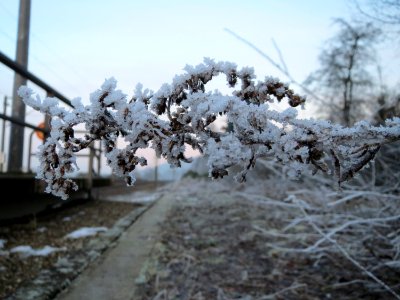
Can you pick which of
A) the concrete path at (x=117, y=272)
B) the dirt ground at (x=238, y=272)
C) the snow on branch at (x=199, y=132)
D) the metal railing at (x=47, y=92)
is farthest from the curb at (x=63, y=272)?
the snow on branch at (x=199, y=132)

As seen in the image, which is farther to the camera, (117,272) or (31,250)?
(31,250)

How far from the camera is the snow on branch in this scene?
896 millimetres

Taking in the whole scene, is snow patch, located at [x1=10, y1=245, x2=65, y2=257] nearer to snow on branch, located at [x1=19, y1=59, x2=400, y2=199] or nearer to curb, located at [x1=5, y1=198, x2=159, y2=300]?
curb, located at [x1=5, y1=198, x2=159, y2=300]

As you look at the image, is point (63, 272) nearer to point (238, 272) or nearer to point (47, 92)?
point (238, 272)

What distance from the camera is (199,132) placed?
37.7 inches

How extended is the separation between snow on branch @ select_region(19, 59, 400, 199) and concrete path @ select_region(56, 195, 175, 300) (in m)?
1.75

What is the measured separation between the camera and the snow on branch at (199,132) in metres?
0.90


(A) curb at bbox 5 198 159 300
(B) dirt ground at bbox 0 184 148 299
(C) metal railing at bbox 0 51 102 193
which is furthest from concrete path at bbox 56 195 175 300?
(C) metal railing at bbox 0 51 102 193

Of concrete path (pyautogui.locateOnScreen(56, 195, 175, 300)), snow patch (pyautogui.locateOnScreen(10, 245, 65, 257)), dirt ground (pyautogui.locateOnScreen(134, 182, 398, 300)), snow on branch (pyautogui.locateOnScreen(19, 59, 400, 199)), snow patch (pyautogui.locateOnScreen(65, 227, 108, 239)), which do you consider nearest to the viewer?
snow on branch (pyautogui.locateOnScreen(19, 59, 400, 199))

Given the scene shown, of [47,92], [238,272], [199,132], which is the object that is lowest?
[238,272]

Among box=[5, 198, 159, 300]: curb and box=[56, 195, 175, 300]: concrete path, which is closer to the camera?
box=[5, 198, 159, 300]: curb

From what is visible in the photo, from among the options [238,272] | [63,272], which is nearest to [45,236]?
[63,272]

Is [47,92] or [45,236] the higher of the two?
[47,92]

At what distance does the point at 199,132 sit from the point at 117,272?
2314 mm
